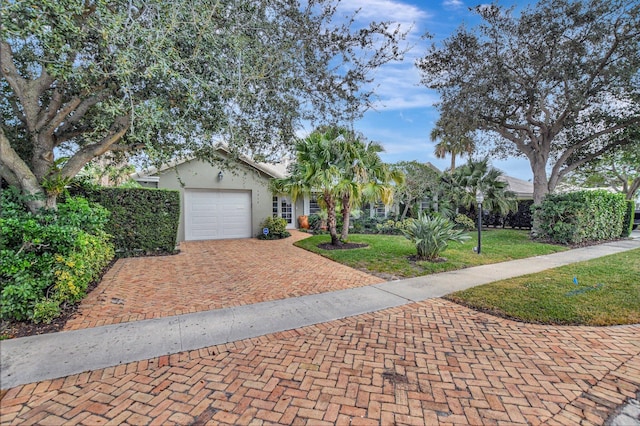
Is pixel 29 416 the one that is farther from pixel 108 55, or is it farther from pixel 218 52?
pixel 218 52

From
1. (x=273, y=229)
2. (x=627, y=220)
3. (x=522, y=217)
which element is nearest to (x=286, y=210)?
(x=273, y=229)

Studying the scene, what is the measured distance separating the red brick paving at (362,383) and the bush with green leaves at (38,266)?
1826mm

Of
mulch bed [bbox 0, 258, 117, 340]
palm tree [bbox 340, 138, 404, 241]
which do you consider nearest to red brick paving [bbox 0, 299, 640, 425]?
mulch bed [bbox 0, 258, 117, 340]

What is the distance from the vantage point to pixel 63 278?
413cm

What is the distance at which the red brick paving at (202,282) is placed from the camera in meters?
4.58

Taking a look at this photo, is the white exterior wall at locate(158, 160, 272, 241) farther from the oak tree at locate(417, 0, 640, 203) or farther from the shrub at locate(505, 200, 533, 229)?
the shrub at locate(505, 200, 533, 229)

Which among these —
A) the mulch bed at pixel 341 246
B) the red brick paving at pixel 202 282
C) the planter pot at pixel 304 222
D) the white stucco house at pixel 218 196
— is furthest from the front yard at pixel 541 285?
the planter pot at pixel 304 222

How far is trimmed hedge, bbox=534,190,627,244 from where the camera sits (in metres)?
11.1

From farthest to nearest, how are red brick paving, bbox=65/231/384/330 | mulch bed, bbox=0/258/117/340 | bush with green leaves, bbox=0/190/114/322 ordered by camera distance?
red brick paving, bbox=65/231/384/330 < bush with green leaves, bbox=0/190/114/322 < mulch bed, bbox=0/258/117/340

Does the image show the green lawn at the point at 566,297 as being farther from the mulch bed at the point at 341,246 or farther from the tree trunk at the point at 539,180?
the tree trunk at the point at 539,180

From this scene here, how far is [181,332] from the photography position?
12.4 ft

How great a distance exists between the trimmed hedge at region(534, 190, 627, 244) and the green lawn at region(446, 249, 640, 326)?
15.0 feet

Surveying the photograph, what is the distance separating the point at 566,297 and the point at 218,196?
12.3 metres

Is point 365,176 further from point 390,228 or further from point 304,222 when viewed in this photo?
point 304,222
